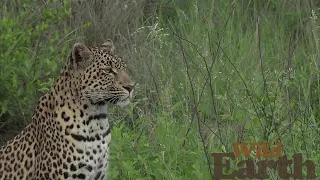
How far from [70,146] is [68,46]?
2688mm

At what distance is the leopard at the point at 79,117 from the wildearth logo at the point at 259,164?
0.69 m

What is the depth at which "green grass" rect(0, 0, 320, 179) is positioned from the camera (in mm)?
6469

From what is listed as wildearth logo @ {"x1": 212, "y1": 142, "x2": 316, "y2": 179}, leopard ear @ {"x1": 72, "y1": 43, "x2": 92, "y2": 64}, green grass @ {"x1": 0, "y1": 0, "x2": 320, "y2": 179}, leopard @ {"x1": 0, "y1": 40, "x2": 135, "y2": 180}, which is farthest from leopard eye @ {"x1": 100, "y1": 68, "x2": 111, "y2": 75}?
wildearth logo @ {"x1": 212, "y1": 142, "x2": 316, "y2": 179}

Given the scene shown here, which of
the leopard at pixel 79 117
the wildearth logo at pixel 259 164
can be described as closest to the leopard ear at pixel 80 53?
the leopard at pixel 79 117

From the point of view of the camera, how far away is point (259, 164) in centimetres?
598

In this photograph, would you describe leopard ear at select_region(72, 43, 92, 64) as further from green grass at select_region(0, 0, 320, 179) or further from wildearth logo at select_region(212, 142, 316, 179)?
wildearth logo at select_region(212, 142, 316, 179)

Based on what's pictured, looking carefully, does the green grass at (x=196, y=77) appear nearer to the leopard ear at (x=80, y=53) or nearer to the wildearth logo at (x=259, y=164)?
the wildearth logo at (x=259, y=164)

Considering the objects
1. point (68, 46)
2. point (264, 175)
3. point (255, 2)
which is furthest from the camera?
point (255, 2)

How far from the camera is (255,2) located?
32.1 ft

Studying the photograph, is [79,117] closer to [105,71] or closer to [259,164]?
[105,71]

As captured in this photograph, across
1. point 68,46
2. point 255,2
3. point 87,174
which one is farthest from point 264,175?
point 255,2

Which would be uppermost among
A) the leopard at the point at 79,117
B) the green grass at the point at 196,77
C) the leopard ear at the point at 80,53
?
the leopard ear at the point at 80,53

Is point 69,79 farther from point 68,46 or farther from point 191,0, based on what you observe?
point 191,0

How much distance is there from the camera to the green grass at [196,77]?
6469mm
